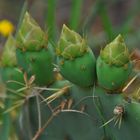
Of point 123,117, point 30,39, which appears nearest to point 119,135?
point 123,117

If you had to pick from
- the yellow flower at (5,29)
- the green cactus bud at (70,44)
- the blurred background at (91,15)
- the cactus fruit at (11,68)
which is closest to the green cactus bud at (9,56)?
the cactus fruit at (11,68)

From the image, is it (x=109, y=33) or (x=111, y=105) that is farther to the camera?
(x=109, y=33)

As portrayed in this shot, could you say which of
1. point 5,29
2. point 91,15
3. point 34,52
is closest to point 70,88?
point 34,52

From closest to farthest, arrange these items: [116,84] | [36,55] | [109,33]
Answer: [116,84]
[36,55]
[109,33]

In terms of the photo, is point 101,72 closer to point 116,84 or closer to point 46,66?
point 116,84

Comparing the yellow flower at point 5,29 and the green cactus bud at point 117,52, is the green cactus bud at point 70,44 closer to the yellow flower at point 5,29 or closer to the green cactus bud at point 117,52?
the green cactus bud at point 117,52

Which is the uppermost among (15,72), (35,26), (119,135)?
(35,26)

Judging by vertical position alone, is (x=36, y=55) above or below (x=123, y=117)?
above

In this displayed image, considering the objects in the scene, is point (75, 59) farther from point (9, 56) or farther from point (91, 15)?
point (91, 15)
